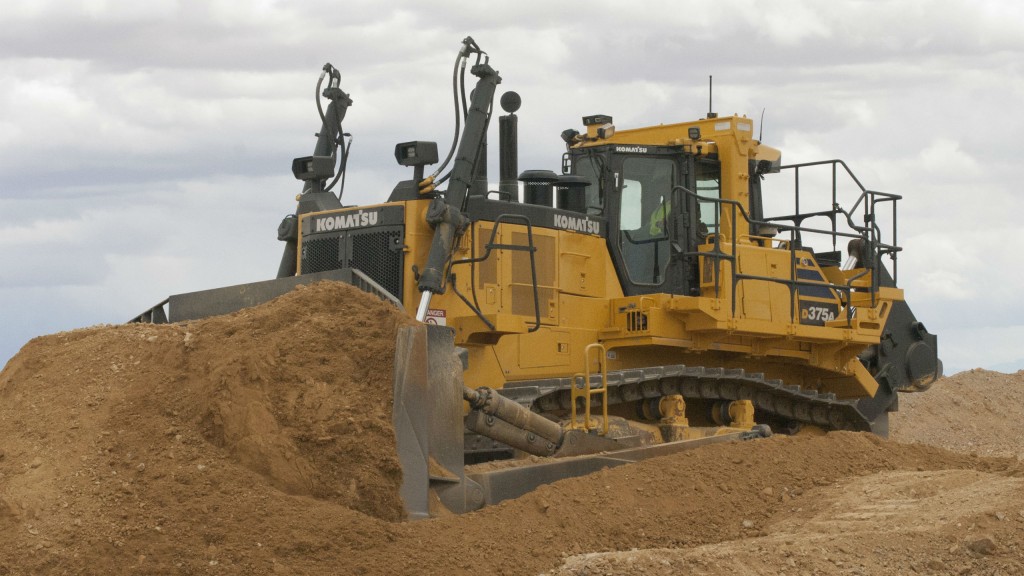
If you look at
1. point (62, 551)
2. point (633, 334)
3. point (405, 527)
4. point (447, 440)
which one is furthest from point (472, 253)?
point (62, 551)

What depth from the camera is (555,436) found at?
34.8 ft

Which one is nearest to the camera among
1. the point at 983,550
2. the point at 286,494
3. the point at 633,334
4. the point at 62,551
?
the point at 62,551

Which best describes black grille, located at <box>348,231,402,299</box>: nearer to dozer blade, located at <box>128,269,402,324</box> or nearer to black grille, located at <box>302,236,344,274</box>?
black grille, located at <box>302,236,344,274</box>

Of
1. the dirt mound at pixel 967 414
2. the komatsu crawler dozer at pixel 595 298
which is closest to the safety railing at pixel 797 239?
the komatsu crawler dozer at pixel 595 298

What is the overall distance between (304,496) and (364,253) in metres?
3.59

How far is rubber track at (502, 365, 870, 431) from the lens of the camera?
1159 centimetres

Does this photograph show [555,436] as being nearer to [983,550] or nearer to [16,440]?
[983,550]

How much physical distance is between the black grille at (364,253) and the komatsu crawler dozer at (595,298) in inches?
0.7

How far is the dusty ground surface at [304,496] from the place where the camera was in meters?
8.03

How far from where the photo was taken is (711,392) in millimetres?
13016

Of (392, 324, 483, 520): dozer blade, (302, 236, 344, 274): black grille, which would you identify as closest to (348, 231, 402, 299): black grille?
(302, 236, 344, 274): black grille

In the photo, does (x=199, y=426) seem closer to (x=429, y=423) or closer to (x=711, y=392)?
(x=429, y=423)

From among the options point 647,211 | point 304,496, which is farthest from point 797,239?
point 304,496

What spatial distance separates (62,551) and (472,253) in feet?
15.7
